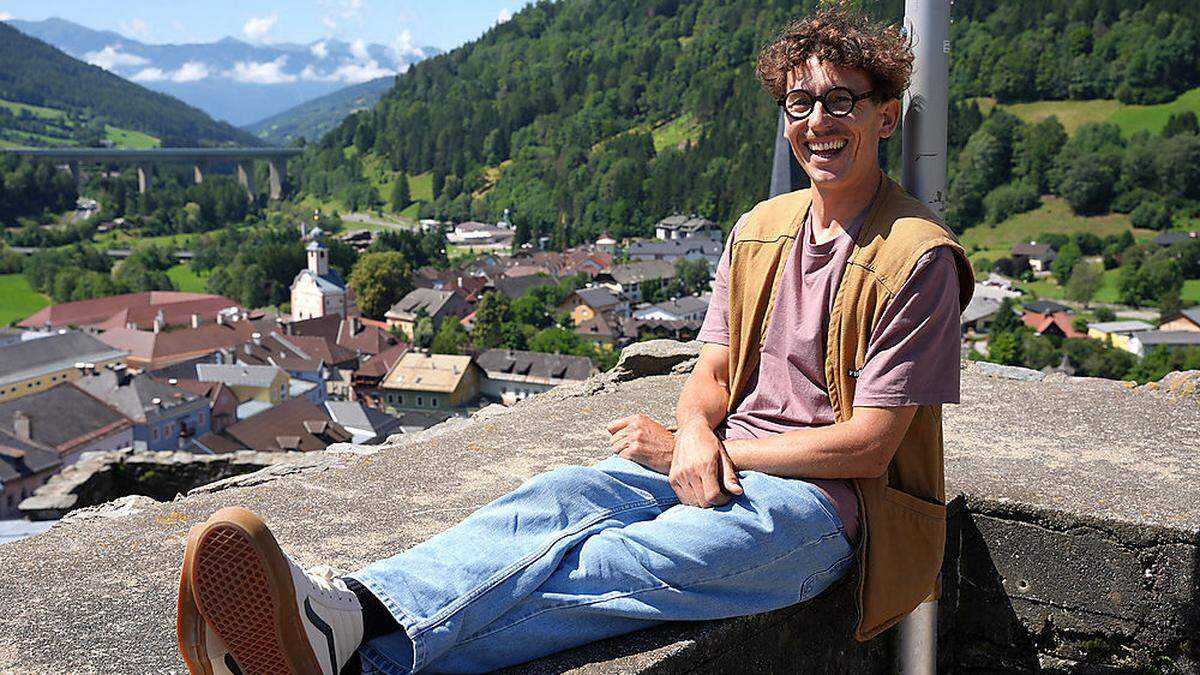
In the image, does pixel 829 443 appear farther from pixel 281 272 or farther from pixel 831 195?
pixel 281 272

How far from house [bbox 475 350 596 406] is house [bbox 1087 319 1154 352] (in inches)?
838

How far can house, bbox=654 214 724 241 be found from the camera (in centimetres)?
8200

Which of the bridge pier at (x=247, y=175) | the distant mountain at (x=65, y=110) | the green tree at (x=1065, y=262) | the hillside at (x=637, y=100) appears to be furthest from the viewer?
the distant mountain at (x=65, y=110)

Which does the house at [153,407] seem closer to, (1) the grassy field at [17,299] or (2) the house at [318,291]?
(2) the house at [318,291]

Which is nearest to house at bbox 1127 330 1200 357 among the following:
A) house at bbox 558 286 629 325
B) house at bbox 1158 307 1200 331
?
house at bbox 1158 307 1200 331

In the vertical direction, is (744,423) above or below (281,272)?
above

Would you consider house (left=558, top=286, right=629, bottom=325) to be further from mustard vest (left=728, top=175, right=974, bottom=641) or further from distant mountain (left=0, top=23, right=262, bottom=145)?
distant mountain (left=0, top=23, right=262, bottom=145)

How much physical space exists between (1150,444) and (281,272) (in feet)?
228

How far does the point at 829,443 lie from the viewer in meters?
2.28

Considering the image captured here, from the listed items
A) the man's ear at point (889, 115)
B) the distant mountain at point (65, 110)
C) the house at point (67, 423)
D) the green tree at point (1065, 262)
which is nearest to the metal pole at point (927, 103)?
the man's ear at point (889, 115)

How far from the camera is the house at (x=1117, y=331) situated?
148 ft

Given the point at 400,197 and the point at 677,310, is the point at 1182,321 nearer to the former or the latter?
the point at 677,310

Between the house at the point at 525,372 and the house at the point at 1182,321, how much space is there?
25784 millimetres

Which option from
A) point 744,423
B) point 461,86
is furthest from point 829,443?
point 461,86
